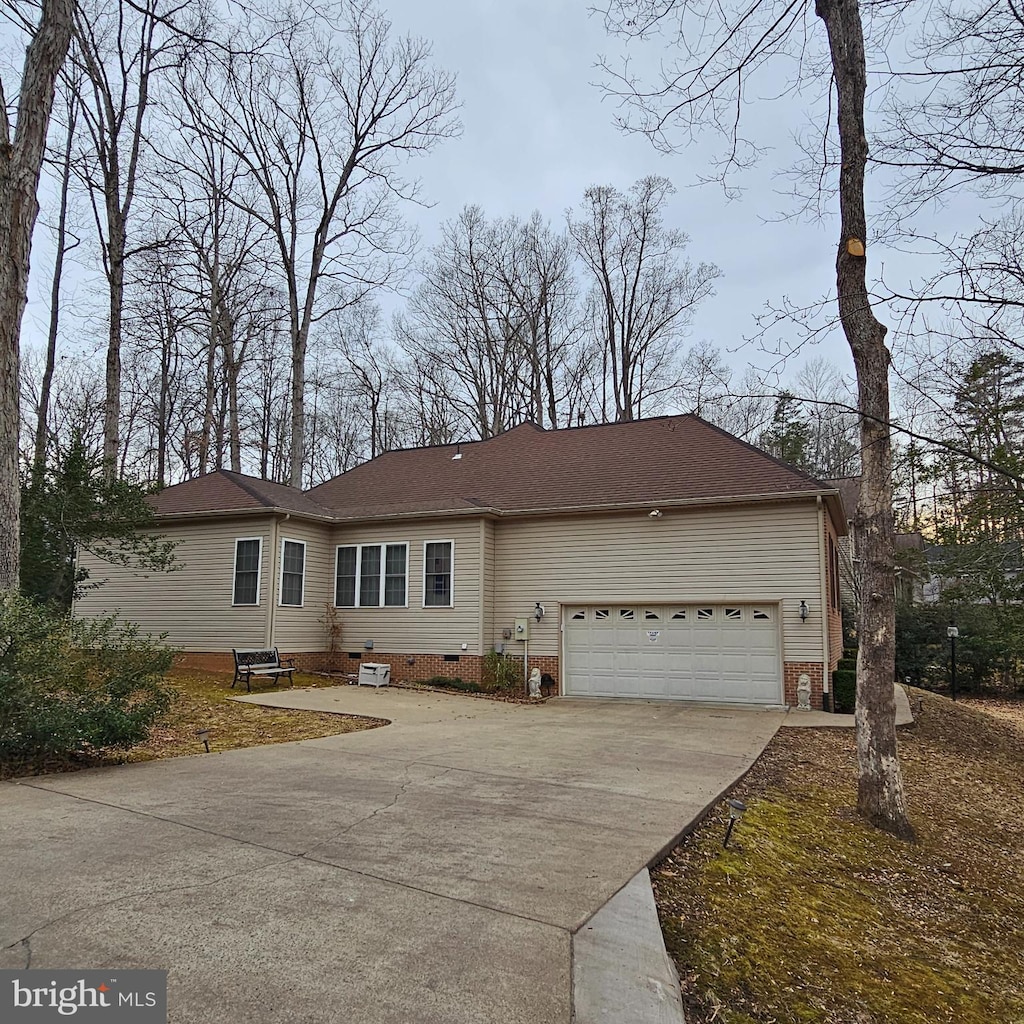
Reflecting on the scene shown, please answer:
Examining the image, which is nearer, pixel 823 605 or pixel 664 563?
pixel 823 605

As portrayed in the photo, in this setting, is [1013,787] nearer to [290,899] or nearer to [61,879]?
[290,899]

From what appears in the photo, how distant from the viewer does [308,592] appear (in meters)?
15.1

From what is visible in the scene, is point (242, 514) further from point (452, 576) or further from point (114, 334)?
point (114, 334)

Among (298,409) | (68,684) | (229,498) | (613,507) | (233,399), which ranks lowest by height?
(68,684)

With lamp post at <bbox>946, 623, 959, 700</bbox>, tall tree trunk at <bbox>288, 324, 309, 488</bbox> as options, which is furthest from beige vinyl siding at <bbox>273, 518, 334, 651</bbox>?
lamp post at <bbox>946, 623, 959, 700</bbox>

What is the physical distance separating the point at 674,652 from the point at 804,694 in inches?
92.3

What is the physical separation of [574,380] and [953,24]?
74.6 feet

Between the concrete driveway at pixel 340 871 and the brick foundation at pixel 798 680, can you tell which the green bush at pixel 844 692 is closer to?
the brick foundation at pixel 798 680

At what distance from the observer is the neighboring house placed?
12.6 m

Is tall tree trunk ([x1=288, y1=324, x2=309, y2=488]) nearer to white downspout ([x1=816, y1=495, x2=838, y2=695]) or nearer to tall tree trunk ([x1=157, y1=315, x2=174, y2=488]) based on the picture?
tall tree trunk ([x1=157, y1=315, x2=174, y2=488])

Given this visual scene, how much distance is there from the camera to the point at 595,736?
9.02m

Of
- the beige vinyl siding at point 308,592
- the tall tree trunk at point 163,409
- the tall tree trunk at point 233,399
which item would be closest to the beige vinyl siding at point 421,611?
the beige vinyl siding at point 308,592

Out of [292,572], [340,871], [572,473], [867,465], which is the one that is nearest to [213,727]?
[340,871]

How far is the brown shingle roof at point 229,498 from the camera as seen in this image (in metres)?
14.6
